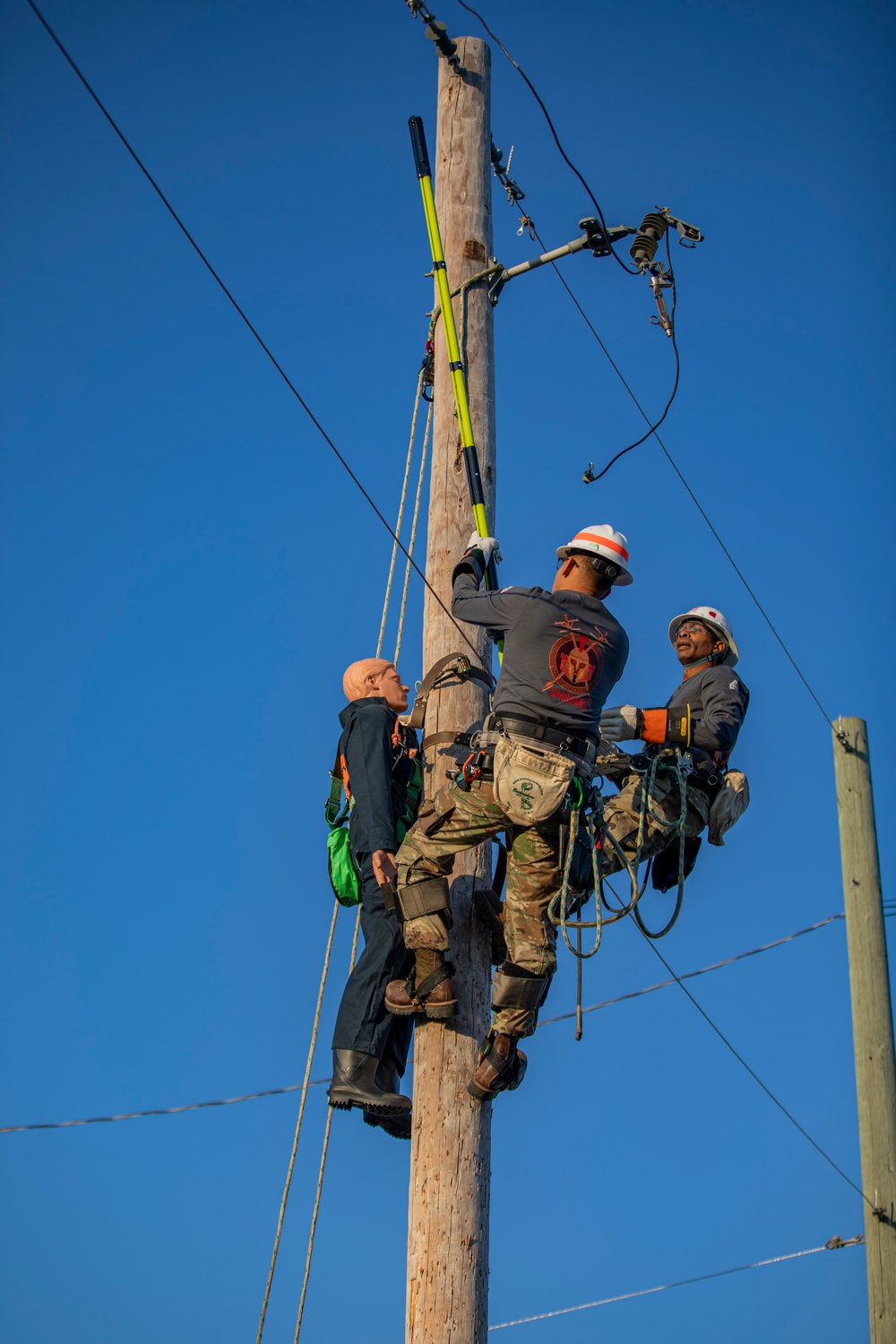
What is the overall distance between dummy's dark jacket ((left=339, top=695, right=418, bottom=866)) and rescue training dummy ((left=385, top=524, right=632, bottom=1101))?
0.70 ft

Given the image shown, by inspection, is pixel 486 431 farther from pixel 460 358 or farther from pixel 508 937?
pixel 508 937

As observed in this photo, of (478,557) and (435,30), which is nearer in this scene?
(478,557)

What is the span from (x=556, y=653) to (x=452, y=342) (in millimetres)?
1847

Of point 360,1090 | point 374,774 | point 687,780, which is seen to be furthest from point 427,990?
point 687,780

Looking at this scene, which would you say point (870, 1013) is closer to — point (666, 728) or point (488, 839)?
point (666, 728)

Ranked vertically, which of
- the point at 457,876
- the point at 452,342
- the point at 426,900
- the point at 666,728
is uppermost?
the point at 452,342

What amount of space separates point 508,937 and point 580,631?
113cm

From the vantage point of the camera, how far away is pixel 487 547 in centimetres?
559

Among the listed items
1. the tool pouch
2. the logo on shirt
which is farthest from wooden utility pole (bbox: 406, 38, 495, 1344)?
the logo on shirt

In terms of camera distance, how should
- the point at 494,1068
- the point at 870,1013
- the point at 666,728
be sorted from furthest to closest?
1. the point at 870,1013
2. the point at 666,728
3. the point at 494,1068

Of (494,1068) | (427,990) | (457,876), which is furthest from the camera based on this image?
(457,876)

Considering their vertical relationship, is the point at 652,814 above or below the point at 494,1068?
above

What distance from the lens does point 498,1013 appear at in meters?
4.86

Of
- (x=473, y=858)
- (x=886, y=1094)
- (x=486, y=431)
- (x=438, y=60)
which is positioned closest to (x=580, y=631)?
(x=473, y=858)
